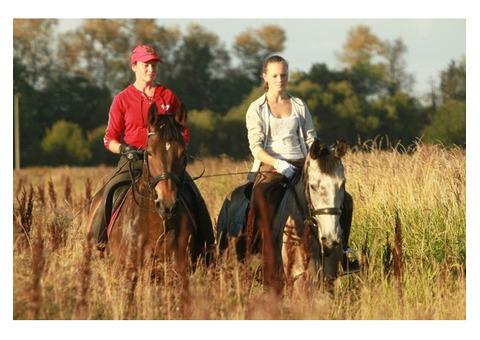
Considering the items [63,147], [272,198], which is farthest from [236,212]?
[63,147]

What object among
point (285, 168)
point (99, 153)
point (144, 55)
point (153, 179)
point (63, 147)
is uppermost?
point (63, 147)

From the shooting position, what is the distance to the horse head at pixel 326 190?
24.1ft

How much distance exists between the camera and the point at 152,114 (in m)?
8.12

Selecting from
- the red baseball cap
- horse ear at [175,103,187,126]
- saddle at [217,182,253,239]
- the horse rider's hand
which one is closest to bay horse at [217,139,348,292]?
saddle at [217,182,253,239]

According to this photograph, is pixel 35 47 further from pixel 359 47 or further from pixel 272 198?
pixel 272 198

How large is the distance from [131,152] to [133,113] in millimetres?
629

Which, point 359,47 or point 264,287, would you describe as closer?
point 264,287

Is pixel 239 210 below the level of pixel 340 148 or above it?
below

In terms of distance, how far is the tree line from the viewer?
57.1 meters

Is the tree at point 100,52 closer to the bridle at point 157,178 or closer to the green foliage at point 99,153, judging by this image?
A: the green foliage at point 99,153

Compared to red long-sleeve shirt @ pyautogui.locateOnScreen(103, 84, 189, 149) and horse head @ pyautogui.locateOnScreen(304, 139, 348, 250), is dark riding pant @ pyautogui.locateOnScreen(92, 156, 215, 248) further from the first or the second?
horse head @ pyautogui.locateOnScreen(304, 139, 348, 250)

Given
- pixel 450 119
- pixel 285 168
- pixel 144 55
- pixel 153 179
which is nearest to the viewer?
pixel 153 179

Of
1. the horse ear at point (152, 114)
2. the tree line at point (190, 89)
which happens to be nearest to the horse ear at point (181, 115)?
the horse ear at point (152, 114)
